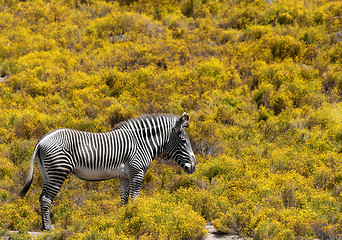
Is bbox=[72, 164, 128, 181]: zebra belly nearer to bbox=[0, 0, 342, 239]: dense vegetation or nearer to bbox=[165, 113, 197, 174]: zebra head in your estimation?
bbox=[0, 0, 342, 239]: dense vegetation

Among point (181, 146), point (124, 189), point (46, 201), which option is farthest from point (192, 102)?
point (46, 201)

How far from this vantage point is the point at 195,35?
16203 mm

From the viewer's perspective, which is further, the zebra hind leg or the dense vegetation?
the dense vegetation

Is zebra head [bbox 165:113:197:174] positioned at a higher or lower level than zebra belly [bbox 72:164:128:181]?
higher

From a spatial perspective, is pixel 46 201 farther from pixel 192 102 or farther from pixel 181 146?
pixel 192 102

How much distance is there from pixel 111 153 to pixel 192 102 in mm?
5065

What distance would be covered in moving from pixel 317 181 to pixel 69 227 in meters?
5.60

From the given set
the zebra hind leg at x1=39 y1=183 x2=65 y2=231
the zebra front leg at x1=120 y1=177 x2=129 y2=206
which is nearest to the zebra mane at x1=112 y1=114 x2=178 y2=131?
the zebra front leg at x1=120 y1=177 x2=129 y2=206

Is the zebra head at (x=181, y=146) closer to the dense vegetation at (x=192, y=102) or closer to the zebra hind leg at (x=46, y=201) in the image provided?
the dense vegetation at (x=192, y=102)

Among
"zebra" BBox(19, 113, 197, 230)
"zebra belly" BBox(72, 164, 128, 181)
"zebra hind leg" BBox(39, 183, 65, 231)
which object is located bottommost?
"zebra hind leg" BBox(39, 183, 65, 231)

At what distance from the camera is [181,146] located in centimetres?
732

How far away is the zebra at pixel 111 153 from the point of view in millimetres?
6578

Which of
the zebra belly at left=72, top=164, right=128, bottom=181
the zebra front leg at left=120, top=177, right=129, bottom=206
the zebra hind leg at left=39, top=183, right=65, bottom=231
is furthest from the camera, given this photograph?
the zebra front leg at left=120, top=177, right=129, bottom=206

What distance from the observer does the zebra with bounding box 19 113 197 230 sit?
21.6ft
